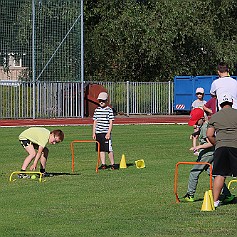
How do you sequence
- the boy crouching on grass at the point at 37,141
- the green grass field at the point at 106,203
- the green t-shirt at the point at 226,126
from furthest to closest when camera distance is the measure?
the boy crouching on grass at the point at 37,141
the green t-shirt at the point at 226,126
the green grass field at the point at 106,203

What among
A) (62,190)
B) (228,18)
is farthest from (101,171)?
(228,18)

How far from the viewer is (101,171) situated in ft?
64.1

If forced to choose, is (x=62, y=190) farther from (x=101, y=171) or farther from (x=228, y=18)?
(x=228, y=18)

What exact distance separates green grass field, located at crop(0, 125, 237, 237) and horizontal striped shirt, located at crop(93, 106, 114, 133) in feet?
3.10

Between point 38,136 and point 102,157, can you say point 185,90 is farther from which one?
point 38,136

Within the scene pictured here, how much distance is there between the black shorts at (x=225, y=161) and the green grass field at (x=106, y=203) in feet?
1.85

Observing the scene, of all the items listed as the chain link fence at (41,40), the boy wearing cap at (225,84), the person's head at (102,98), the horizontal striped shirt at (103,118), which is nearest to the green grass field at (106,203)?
the horizontal striped shirt at (103,118)

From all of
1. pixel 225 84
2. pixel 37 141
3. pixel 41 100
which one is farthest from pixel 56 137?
pixel 41 100

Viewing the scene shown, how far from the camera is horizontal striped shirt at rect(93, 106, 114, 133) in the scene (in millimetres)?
20594

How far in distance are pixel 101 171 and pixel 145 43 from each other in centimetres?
3615

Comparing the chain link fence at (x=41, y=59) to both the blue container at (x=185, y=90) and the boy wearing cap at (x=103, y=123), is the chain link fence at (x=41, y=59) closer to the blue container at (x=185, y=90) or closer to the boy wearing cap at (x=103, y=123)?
the blue container at (x=185, y=90)

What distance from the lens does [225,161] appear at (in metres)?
13.3

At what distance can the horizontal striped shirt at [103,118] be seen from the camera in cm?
2059

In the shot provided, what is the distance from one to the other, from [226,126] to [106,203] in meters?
2.35
